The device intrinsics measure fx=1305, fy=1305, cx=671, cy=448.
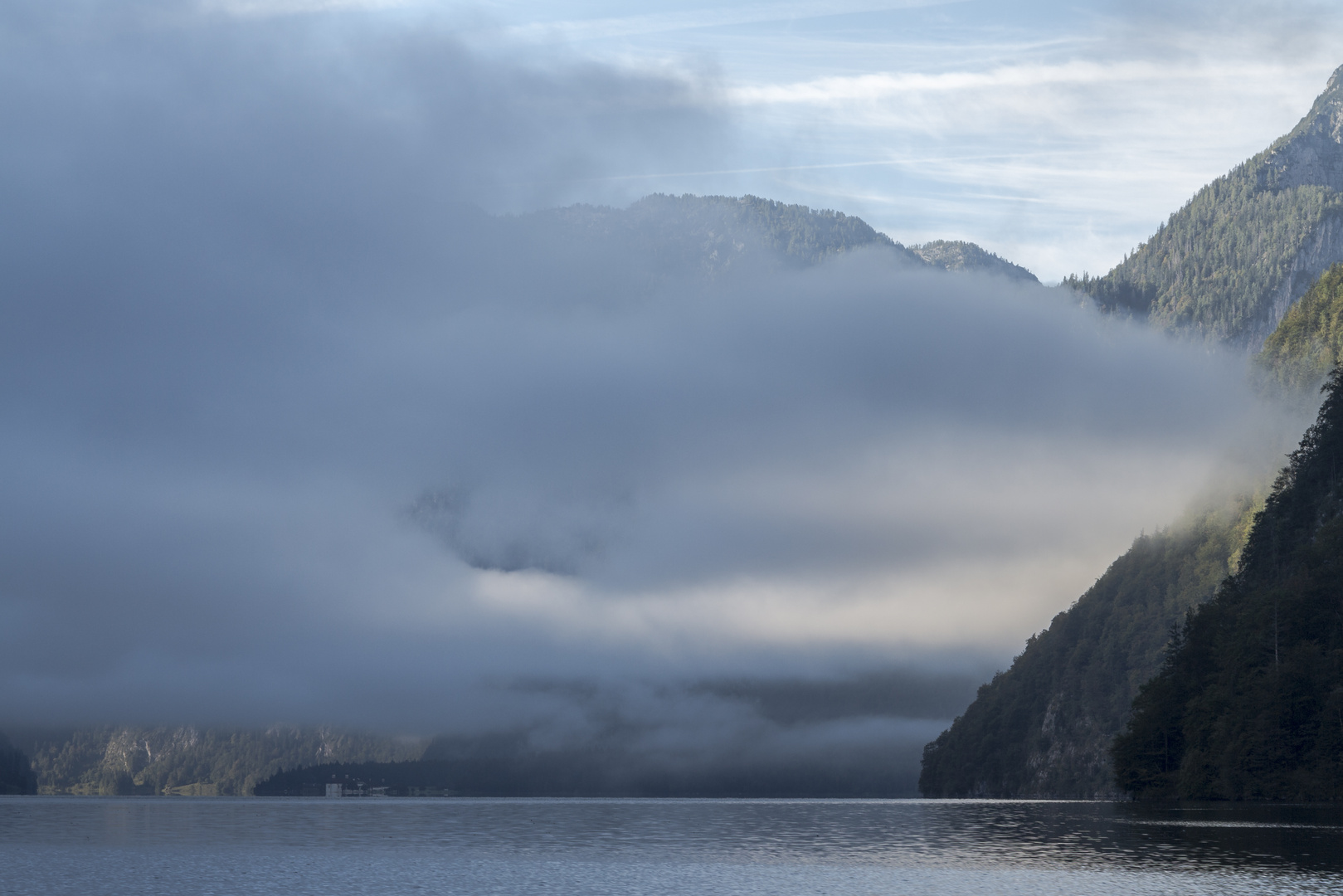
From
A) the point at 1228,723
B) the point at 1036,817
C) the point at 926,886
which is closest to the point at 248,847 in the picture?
the point at 926,886

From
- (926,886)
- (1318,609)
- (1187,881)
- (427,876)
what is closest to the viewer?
(1187,881)

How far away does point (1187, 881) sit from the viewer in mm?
84500

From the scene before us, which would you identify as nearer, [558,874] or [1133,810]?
[558,874]

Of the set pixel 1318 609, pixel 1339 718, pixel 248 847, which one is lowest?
pixel 248 847

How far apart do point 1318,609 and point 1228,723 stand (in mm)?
19316

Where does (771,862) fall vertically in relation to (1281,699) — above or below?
below

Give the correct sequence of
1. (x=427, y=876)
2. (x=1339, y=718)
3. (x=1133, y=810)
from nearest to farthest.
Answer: (x=427, y=876), (x=1339, y=718), (x=1133, y=810)

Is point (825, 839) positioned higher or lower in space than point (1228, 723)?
lower

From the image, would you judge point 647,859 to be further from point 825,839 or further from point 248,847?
point 248,847

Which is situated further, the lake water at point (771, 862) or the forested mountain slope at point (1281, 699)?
the forested mountain slope at point (1281, 699)

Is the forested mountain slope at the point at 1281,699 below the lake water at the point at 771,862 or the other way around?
the other way around

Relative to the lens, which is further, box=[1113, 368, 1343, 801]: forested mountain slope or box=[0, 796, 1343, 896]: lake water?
box=[1113, 368, 1343, 801]: forested mountain slope

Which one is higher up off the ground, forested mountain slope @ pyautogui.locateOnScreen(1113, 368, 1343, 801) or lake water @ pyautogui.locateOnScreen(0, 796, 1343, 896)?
forested mountain slope @ pyautogui.locateOnScreen(1113, 368, 1343, 801)

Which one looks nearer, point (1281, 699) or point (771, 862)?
point (771, 862)
